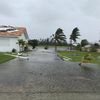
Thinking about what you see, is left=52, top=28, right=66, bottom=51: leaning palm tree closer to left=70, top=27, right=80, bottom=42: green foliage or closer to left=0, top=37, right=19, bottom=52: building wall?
left=70, top=27, right=80, bottom=42: green foliage

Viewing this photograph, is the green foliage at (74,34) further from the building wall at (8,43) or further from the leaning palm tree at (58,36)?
the building wall at (8,43)

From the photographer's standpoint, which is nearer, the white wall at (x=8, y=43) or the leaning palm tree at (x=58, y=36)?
the white wall at (x=8, y=43)

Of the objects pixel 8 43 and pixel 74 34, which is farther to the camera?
pixel 74 34

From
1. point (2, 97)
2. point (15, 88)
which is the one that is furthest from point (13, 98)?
point (15, 88)

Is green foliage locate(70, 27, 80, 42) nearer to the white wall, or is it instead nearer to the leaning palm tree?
the leaning palm tree

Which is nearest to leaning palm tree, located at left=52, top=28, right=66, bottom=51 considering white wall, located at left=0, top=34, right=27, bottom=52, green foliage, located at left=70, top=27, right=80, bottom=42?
green foliage, located at left=70, top=27, right=80, bottom=42

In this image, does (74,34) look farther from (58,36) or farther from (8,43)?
(8,43)

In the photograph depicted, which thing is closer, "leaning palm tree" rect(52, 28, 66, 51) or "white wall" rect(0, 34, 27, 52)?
"white wall" rect(0, 34, 27, 52)

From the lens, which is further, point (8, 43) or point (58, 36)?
point (58, 36)

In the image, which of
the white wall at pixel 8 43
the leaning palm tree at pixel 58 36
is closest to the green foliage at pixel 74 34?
the leaning palm tree at pixel 58 36

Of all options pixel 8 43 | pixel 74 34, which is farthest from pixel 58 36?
pixel 8 43

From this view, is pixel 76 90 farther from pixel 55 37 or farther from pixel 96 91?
pixel 55 37

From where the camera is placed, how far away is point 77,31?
5123 inches

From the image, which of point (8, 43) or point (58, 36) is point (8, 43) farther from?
point (58, 36)
